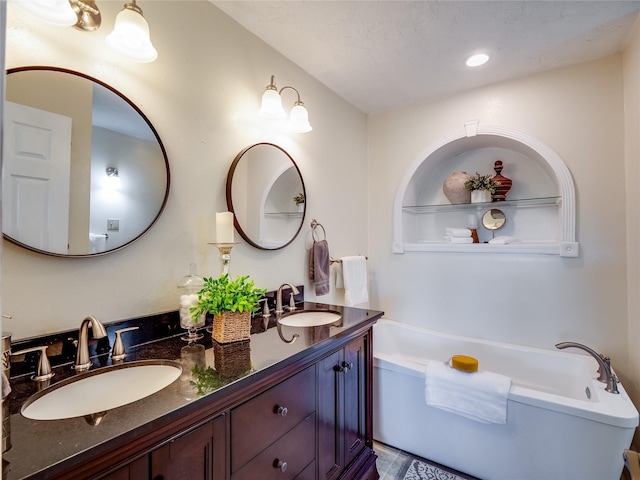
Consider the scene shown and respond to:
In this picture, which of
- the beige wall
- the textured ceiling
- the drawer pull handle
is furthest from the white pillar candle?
the beige wall

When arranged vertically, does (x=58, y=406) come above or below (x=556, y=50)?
below

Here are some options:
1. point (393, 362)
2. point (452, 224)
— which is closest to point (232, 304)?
point (393, 362)

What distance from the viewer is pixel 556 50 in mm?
2037

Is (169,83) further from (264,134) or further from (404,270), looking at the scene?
(404,270)

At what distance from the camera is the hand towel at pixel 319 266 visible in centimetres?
221

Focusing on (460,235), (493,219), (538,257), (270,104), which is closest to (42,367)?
(270,104)

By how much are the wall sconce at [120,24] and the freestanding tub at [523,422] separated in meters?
2.07

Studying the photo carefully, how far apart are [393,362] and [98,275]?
1719 mm

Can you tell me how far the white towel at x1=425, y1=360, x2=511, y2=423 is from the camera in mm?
1749

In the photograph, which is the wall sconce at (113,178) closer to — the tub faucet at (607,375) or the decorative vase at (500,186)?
the tub faucet at (607,375)

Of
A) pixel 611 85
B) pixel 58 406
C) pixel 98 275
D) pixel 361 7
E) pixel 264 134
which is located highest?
pixel 361 7

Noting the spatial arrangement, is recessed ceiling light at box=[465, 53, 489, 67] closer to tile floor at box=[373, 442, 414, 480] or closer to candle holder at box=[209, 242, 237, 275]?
candle holder at box=[209, 242, 237, 275]

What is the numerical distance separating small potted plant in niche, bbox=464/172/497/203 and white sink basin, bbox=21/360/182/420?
8.01 ft

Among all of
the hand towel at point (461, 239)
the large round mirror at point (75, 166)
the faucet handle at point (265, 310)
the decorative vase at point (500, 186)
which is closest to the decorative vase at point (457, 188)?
the decorative vase at point (500, 186)
